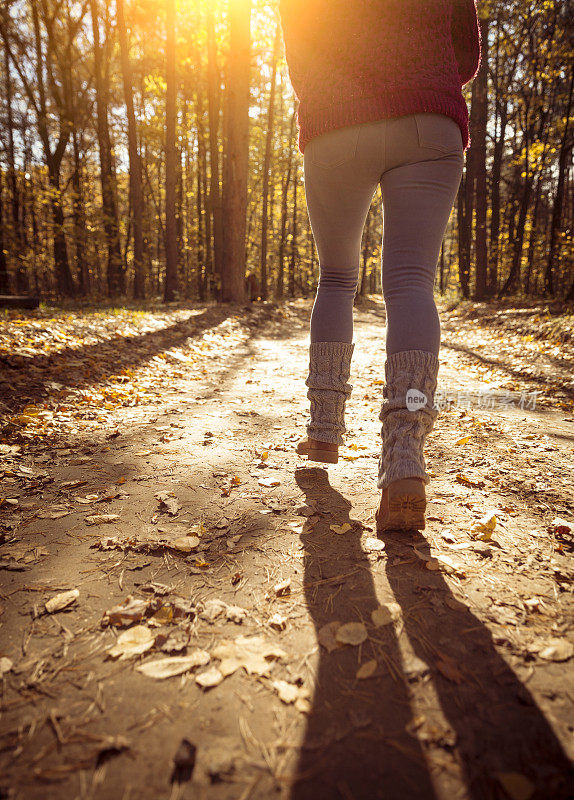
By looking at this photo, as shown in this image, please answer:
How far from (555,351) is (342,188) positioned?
5492mm

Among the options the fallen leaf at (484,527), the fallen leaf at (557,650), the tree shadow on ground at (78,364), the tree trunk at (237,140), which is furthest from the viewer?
the tree trunk at (237,140)

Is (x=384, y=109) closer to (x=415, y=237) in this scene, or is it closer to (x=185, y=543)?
(x=415, y=237)

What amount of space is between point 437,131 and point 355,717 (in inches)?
68.8

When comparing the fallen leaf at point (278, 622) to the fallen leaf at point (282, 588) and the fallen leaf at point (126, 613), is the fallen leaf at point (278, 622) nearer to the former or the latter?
the fallen leaf at point (282, 588)

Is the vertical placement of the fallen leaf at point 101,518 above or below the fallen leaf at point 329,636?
below

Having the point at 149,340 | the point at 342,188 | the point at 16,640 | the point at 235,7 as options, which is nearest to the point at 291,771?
the point at 16,640

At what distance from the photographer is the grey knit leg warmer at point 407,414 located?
1508 mm

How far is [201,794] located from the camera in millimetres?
762

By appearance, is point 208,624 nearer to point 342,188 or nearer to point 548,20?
point 342,188

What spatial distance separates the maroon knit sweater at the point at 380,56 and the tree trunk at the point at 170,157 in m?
11.8

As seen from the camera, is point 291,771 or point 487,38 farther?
point 487,38

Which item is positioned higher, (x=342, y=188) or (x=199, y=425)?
(x=342, y=188)

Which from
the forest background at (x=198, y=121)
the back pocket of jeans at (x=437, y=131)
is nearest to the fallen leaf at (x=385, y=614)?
the back pocket of jeans at (x=437, y=131)

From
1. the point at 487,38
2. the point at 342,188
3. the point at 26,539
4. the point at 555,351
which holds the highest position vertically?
the point at 487,38
